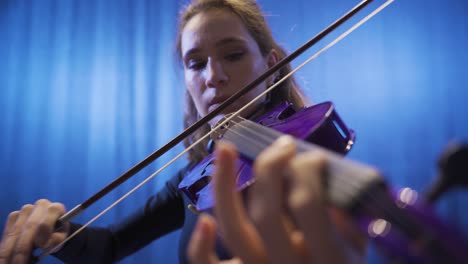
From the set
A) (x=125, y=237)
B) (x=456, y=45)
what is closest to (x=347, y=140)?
(x=125, y=237)

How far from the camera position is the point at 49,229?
0.51m

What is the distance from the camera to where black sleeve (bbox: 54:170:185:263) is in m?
0.71

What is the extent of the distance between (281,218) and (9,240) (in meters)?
0.43

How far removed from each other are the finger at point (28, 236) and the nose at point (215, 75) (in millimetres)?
366

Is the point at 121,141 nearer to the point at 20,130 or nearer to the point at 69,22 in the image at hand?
the point at 20,130

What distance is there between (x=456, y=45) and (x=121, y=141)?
4.81 ft

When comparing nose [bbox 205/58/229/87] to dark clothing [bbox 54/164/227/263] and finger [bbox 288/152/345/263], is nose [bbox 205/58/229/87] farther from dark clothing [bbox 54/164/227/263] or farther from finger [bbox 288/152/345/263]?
finger [bbox 288/152/345/263]

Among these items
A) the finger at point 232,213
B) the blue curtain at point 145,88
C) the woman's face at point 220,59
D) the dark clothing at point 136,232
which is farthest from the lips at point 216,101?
the blue curtain at point 145,88

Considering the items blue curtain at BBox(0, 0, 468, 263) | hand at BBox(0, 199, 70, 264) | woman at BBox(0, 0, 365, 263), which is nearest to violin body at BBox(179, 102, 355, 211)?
woman at BBox(0, 0, 365, 263)

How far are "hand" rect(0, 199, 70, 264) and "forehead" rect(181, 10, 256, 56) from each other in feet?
1.36

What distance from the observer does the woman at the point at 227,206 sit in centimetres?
23

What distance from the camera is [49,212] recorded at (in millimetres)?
522

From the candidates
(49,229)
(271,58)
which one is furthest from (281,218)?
(271,58)

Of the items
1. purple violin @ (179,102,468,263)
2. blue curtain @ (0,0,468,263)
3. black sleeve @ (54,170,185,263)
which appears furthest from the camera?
blue curtain @ (0,0,468,263)
